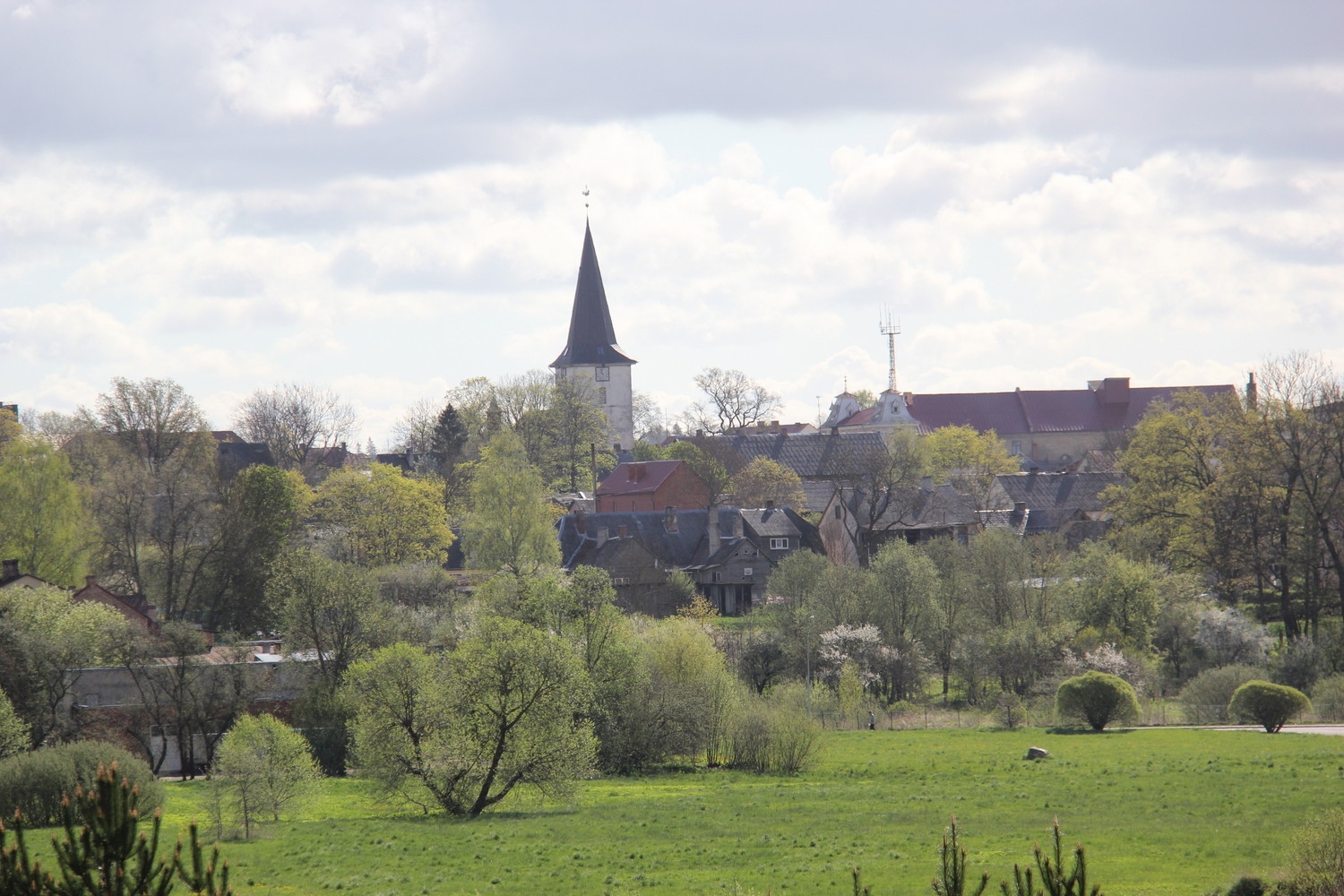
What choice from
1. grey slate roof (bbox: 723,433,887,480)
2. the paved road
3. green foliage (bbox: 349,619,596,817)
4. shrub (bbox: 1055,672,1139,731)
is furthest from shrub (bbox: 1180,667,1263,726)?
grey slate roof (bbox: 723,433,887,480)

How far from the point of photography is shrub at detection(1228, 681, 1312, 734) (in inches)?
1474

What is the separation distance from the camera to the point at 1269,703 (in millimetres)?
37562

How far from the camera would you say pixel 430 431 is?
322ft

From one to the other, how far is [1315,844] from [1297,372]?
3704 centimetres

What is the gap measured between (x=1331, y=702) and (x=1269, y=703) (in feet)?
14.3

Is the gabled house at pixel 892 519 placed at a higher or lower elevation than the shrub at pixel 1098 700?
higher

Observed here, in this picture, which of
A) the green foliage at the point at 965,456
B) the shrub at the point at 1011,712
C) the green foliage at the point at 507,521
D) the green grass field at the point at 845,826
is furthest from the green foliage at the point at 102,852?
the green foliage at the point at 965,456

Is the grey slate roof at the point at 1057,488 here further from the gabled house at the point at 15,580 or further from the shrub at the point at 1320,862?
the shrub at the point at 1320,862

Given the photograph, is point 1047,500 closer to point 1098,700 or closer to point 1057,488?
point 1057,488

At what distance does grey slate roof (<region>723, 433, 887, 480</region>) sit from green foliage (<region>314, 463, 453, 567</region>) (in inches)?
1337

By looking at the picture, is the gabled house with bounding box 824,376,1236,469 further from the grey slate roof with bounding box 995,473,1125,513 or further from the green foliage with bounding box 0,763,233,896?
the green foliage with bounding box 0,763,233,896

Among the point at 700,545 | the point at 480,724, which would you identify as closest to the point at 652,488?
the point at 700,545

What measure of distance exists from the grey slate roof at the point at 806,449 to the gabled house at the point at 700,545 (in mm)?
25838

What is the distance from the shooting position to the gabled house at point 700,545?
64625 mm
